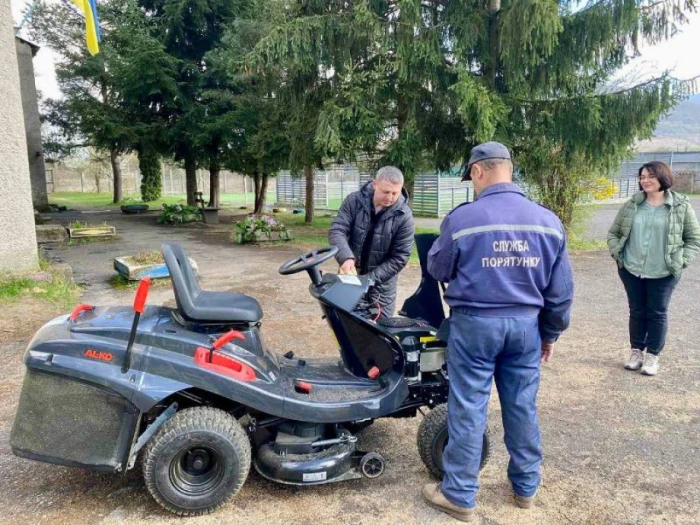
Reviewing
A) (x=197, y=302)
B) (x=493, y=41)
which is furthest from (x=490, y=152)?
(x=493, y=41)

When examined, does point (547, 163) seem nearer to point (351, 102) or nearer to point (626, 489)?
point (351, 102)

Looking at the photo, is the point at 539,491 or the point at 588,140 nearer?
the point at 539,491

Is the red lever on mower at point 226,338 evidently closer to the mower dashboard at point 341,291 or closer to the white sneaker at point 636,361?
the mower dashboard at point 341,291

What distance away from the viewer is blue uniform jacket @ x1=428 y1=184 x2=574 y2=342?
95.7 inches

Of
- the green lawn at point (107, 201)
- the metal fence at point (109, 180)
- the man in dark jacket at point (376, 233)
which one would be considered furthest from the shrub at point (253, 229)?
the metal fence at point (109, 180)

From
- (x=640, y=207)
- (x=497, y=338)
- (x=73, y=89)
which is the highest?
(x=73, y=89)

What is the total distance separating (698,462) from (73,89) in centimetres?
2003

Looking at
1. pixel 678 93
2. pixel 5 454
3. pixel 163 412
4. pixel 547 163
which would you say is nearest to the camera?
pixel 163 412

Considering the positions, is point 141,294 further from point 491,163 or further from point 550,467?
point 550,467

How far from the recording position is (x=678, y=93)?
31.4 ft

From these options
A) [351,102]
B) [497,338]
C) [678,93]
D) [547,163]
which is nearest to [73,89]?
[351,102]

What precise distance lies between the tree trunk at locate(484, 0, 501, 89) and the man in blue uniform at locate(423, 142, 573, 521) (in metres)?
8.56

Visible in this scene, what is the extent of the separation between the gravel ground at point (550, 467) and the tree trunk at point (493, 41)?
6306 millimetres

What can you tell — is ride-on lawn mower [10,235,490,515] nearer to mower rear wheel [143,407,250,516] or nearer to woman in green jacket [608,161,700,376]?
mower rear wheel [143,407,250,516]
